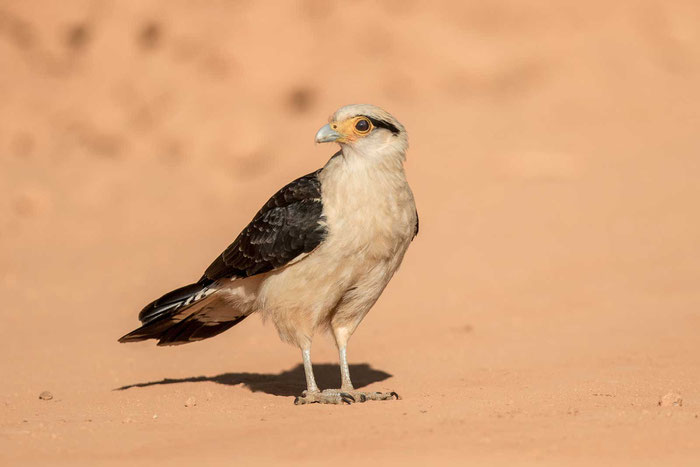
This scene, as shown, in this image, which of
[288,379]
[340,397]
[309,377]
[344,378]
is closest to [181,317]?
[288,379]

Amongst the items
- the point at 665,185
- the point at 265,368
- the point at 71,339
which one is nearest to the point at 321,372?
the point at 265,368

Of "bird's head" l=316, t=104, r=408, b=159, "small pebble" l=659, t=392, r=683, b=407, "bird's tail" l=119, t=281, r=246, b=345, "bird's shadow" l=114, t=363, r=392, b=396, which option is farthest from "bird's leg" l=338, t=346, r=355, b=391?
"small pebble" l=659, t=392, r=683, b=407

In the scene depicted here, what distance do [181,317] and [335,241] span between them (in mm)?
1842

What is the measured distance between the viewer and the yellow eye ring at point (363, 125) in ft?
24.6

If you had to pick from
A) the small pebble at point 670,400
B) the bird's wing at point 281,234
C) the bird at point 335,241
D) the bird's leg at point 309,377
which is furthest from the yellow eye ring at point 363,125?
the small pebble at point 670,400

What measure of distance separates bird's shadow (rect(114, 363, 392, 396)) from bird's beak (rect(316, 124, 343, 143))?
221cm

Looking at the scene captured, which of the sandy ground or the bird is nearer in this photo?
the sandy ground

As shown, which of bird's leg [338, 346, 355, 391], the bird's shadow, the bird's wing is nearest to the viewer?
the bird's wing

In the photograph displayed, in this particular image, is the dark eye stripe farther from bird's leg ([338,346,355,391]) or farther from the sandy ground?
the sandy ground

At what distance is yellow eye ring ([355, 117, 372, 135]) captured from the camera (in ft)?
24.6

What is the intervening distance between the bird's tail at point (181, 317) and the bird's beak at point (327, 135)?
1671 millimetres

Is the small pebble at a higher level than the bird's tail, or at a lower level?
lower

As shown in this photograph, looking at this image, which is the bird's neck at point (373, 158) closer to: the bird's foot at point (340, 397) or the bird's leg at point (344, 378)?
the bird's leg at point (344, 378)

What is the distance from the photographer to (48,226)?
17750 millimetres
